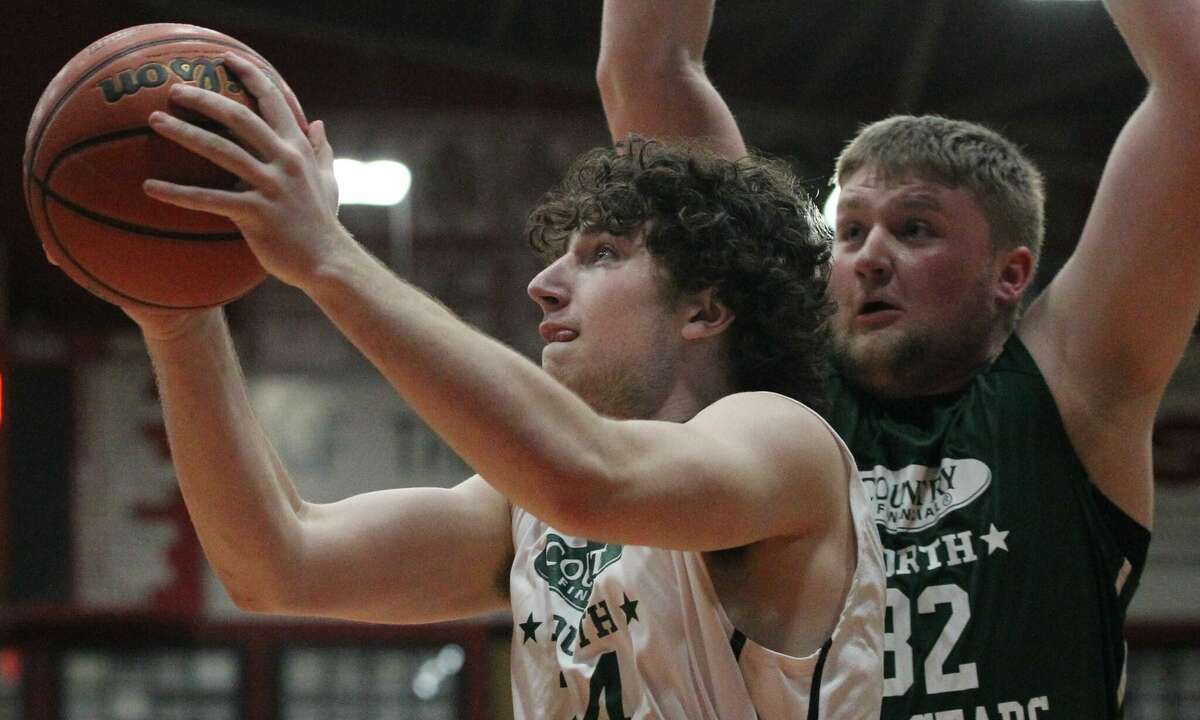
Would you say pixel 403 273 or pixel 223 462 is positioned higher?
pixel 403 273

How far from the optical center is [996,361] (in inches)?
123

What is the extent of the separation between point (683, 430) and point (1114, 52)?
9.70m

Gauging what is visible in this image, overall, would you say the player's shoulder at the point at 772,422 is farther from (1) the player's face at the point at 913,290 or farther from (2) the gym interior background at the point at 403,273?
(2) the gym interior background at the point at 403,273

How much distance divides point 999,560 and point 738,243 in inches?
34.0

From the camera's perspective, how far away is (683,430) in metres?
2.04

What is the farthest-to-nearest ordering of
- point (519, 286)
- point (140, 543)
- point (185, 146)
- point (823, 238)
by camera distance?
point (519, 286), point (140, 543), point (823, 238), point (185, 146)

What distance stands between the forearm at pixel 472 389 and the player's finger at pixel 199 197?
14 cm

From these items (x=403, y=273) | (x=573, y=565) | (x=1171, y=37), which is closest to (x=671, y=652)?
(x=573, y=565)

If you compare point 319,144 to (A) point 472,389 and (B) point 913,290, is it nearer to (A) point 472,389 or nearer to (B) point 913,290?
(A) point 472,389

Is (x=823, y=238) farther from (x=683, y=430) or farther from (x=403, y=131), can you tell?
(x=403, y=131)

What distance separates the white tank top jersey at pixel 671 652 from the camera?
2.20 metres

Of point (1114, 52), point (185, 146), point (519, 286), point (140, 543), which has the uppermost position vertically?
point (1114, 52)

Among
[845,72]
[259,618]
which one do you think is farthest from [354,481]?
[845,72]

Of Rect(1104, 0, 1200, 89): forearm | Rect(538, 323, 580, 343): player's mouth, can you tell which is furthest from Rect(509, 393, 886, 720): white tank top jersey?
Rect(1104, 0, 1200, 89): forearm
